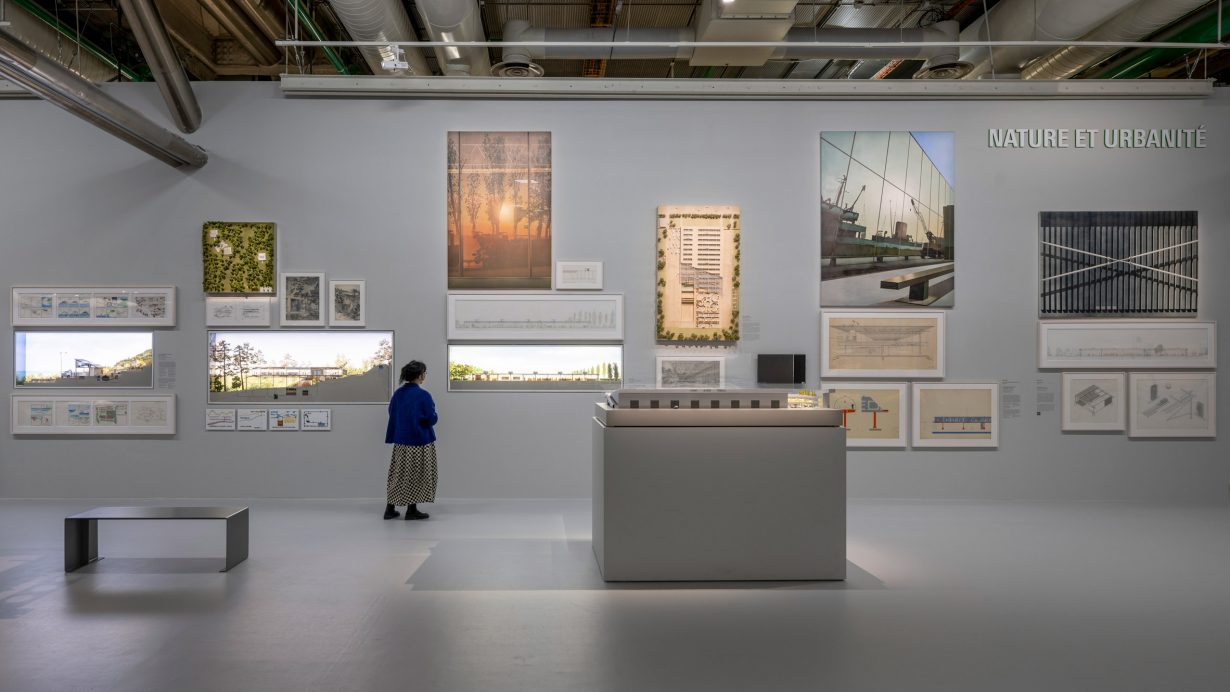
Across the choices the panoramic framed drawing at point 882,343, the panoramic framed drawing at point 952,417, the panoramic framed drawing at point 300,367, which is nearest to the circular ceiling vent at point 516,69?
the panoramic framed drawing at point 300,367

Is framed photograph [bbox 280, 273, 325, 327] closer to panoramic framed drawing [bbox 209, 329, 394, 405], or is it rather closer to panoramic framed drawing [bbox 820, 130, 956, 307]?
panoramic framed drawing [bbox 209, 329, 394, 405]

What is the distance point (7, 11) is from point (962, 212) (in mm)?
10674

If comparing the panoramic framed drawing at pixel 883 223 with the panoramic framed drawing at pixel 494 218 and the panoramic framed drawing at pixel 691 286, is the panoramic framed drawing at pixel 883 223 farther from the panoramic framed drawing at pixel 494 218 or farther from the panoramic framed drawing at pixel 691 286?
the panoramic framed drawing at pixel 494 218

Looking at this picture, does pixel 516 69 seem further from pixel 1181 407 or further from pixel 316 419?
pixel 1181 407

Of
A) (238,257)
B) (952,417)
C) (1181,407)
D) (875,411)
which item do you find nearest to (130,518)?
(238,257)

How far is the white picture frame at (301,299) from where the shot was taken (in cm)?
859

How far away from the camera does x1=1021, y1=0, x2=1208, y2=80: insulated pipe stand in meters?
7.56

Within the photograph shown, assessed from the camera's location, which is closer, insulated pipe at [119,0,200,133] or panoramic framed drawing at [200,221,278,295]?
insulated pipe at [119,0,200,133]

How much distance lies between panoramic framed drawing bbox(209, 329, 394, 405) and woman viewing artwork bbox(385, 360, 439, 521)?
129 cm

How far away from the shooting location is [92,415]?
862 cm

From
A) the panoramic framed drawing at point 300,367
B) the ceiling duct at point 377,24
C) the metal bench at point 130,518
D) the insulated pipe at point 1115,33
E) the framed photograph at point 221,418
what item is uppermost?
the insulated pipe at point 1115,33

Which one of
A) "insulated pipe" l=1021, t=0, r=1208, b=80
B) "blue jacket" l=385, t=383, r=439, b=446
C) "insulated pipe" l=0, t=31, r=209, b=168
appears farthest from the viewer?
"insulated pipe" l=1021, t=0, r=1208, b=80

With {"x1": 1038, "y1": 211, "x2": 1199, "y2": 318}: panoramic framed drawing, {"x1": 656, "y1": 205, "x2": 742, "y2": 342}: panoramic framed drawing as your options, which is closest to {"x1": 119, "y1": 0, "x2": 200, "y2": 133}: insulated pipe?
{"x1": 656, "y1": 205, "x2": 742, "y2": 342}: panoramic framed drawing
